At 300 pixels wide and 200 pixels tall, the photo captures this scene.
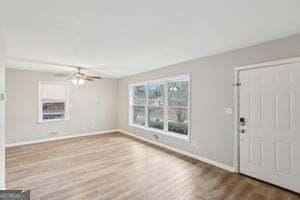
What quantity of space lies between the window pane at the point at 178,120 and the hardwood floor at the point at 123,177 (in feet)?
2.27

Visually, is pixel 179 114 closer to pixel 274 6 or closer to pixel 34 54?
pixel 274 6

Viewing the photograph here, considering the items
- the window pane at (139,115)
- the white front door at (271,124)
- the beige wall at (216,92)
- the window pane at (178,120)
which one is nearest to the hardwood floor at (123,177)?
the white front door at (271,124)

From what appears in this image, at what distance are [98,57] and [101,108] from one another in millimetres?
3525

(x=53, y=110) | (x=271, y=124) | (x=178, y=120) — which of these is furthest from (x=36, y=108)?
(x=271, y=124)

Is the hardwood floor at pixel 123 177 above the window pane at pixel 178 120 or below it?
below

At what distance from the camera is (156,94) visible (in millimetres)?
5559

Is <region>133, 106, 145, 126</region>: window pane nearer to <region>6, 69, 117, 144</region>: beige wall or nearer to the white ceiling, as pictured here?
<region>6, 69, 117, 144</region>: beige wall

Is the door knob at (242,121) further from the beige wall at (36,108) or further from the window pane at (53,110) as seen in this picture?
the window pane at (53,110)

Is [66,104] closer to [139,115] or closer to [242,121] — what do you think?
[139,115]

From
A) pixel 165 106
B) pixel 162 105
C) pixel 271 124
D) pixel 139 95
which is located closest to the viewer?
pixel 271 124

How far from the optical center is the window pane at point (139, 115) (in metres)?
6.22

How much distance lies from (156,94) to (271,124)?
334 centimetres

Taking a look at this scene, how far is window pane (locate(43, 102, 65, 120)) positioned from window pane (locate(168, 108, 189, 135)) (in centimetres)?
397

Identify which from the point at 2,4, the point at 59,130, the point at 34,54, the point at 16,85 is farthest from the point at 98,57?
the point at 59,130
